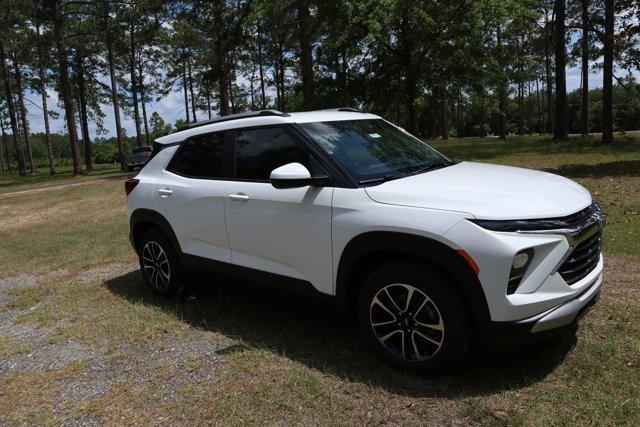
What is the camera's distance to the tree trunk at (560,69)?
21422 mm

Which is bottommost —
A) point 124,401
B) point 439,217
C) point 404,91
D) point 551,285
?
point 124,401

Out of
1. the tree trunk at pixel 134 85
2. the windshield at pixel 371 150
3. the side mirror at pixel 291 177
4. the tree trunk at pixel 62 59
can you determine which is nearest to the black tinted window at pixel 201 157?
the windshield at pixel 371 150

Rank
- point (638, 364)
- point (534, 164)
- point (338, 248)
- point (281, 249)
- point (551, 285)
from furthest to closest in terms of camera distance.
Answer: point (534, 164) → point (281, 249) → point (338, 248) → point (638, 364) → point (551, 285)

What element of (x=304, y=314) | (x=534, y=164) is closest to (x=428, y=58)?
(x=534, y=164)

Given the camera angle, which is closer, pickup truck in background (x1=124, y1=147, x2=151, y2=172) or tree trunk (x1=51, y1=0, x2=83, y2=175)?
tree trunk (x1=51, y1=0, x2=83, y2=175)

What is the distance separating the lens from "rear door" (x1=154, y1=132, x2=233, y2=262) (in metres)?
4.48

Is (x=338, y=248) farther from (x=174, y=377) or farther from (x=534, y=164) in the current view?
(x=534, y=164)

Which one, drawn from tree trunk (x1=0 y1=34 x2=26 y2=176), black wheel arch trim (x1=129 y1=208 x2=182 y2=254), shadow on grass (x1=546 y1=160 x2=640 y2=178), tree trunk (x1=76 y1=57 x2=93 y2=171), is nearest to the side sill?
black wheel arch trim (x1=129 y1=208 x2=182 y2=254)

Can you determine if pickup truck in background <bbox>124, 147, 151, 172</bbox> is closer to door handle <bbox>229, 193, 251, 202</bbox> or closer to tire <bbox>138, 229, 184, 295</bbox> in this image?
tire <bbox>138, 229, 184, 295</bbox>

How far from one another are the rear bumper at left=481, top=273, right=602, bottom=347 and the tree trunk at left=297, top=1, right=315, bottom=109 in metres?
16.8

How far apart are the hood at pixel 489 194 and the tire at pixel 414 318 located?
436 mm

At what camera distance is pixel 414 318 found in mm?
3250

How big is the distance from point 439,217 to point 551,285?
2.42 feet

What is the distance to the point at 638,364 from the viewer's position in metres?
3.28
